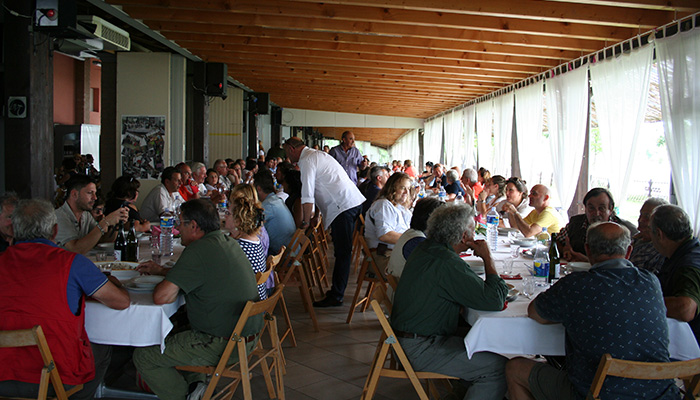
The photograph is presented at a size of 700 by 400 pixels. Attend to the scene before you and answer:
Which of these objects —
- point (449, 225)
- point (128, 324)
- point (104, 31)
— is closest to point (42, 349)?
point (128, 324)

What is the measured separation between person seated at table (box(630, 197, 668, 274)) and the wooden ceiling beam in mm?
2625

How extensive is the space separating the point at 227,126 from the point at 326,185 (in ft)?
24.0

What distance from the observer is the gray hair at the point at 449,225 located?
266 centimetres

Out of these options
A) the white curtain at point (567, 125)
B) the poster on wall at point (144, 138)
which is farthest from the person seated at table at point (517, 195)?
the poster on wall at point (144, 138)

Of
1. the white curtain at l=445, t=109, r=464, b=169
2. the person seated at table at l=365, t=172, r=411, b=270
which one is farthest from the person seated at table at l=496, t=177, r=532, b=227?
the white curtain at l=445, t=109, r=464, b=169

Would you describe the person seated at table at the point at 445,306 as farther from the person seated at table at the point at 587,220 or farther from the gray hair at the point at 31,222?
the gray hair at the point at 31,222

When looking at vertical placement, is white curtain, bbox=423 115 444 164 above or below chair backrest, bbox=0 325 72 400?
above

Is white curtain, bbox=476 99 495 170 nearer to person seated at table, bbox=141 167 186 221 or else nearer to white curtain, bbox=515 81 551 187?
white curtain, bbox=515 81 551 187

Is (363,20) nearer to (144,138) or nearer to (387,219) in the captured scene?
(387,219)

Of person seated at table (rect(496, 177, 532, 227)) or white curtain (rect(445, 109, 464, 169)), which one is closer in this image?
person seated at table (rect(496, 177, 532, 227))

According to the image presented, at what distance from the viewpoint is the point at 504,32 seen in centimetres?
615

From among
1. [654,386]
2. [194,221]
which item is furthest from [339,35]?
[654,386]

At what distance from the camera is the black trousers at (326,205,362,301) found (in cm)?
513

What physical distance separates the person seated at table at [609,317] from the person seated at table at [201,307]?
145 centimetres
